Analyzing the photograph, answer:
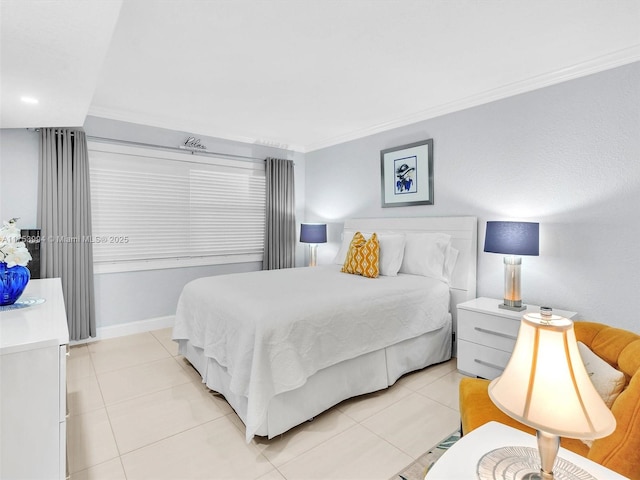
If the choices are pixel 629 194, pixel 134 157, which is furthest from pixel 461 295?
pixel 134 157

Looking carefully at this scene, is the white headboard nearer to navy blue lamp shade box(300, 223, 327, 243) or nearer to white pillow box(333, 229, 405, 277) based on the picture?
white pillow box(333, 229, 405, 277)

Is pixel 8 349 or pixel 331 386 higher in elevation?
pixel 8 349

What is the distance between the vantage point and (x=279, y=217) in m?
4.99

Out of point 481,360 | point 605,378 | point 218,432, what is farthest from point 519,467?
point 481,360

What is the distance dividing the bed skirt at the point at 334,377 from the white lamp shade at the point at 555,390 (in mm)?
1501

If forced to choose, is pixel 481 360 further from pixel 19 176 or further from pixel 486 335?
pixel 19 176

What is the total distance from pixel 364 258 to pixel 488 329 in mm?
1241

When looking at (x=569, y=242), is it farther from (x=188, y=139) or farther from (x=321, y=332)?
(x=188, y=139)

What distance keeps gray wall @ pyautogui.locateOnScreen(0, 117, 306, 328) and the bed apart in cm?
122

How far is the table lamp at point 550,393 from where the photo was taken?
2.53ft

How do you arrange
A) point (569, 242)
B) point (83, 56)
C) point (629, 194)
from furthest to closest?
1. point (569, 242)
2. point (629, 194)
3. point (83, 56)

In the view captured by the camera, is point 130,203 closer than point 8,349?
No

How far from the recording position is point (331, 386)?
230cm

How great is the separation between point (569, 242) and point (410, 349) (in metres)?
1.54
